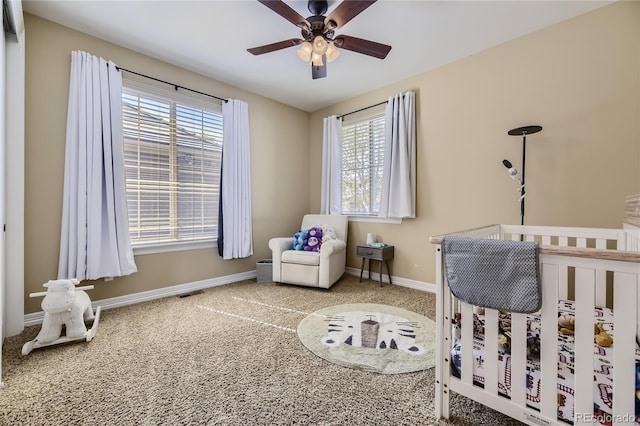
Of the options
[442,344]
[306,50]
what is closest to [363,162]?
[306,50]

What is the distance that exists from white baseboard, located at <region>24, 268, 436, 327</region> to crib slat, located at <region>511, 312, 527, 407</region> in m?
2.13

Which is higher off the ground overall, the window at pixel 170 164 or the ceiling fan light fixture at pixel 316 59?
the ceiling fan light fixture at pixel 316 59

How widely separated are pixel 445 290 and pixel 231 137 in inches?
119

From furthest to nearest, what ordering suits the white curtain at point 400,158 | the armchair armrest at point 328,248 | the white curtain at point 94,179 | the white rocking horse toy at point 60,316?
1. the white curtain at point 400,158
2. the armchair armrest at point 328,248
3. the white curtain at point 94,179
4. the white rocking horse toy at point 60,316

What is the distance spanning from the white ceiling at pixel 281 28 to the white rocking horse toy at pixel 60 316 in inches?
85.1

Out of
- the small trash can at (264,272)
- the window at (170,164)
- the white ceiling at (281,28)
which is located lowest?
the small trash can at (264,272)

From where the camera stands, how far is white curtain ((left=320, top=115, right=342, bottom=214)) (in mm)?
4027

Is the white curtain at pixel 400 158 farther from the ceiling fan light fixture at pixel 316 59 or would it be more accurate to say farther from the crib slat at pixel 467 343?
the crib slat at pixel 467 343

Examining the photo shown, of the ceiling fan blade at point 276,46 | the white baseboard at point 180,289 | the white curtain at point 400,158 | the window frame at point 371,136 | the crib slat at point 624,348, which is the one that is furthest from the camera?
the window frame at point 371,136

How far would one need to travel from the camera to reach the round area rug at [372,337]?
1.72 meters

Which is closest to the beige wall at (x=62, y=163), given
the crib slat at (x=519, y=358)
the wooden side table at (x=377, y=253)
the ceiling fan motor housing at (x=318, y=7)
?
the wooden side table at (x=377, y=253)

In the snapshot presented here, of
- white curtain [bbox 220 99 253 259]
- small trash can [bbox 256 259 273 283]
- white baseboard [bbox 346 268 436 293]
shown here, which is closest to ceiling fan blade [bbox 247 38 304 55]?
white curtain [bbox 220 99 253 259]

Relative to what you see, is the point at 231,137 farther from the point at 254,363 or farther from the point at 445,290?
the point at 445,290

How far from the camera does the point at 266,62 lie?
2.96 metres
